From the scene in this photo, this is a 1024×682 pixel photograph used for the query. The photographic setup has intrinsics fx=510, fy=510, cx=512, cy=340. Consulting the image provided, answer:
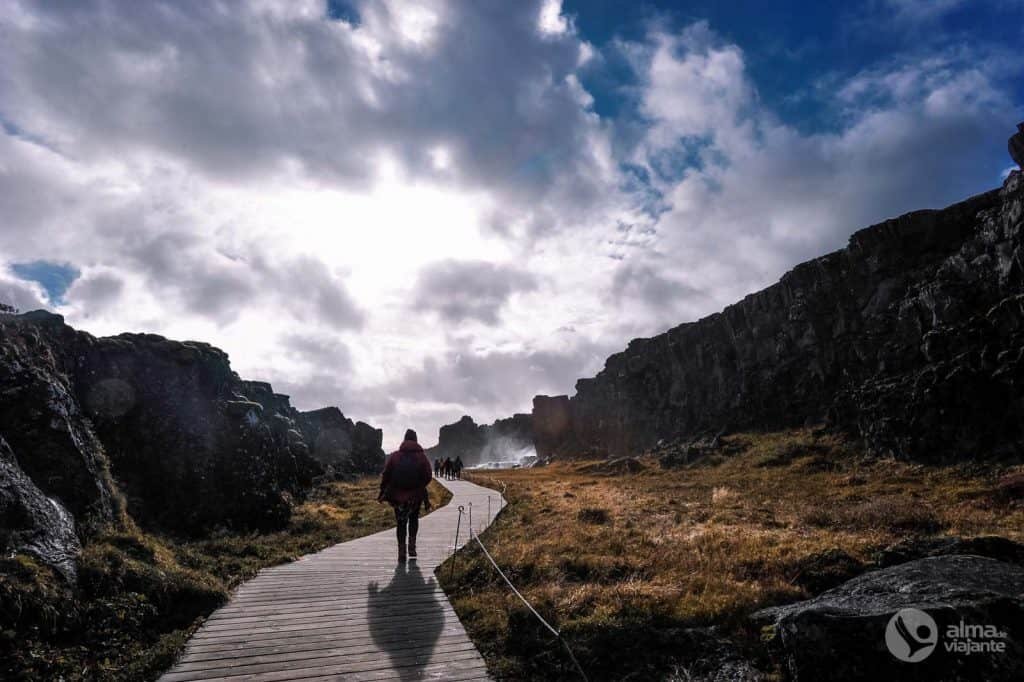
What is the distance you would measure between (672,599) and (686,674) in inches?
109

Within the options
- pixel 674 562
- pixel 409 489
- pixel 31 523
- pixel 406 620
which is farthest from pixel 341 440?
Answer: pixel 406 620

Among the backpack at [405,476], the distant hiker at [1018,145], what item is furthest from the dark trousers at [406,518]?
the distant hiker at [1018,145]

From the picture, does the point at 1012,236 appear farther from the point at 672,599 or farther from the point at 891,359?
the point at 672,599

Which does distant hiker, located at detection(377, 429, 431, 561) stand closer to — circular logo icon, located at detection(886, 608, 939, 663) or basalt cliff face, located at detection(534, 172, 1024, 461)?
circular logo icon, located at detection(886, 608, 939, 663)

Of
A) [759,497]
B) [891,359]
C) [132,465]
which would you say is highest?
[891,359]

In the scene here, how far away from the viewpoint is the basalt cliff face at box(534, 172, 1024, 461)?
3150cm

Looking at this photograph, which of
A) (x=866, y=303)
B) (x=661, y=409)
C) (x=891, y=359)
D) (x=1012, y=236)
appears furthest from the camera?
(x=661, y=409)

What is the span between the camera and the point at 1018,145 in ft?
135

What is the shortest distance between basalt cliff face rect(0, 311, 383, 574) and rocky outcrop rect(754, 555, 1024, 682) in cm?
1097

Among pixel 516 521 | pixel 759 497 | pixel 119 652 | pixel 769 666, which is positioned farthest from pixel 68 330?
pixel 759 497

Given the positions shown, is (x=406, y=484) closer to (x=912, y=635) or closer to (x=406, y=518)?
(x=406, y=518)

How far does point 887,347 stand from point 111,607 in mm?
55286

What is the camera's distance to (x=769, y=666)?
6484 millimetres

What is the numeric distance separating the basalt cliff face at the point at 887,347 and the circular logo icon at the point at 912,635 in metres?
31.4
